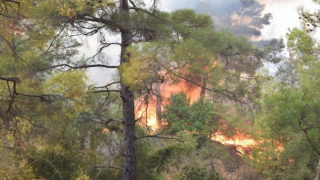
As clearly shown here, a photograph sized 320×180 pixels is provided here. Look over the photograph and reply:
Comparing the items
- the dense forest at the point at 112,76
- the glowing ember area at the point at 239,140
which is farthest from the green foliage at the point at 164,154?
the glowing ember area at the point at 239,140

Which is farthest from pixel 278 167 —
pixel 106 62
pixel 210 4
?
pixel 210 4

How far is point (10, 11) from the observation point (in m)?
4.18

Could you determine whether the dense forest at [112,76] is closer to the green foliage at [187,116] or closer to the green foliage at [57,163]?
the green foliage at [57,163]

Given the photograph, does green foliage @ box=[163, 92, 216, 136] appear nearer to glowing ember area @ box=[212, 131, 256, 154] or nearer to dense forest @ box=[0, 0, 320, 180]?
glowing ember area @ box=[212, 131, 256, 154]

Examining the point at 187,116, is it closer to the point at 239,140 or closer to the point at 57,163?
the point at 239,140

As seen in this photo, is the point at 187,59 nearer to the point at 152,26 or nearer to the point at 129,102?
the point at 152,26

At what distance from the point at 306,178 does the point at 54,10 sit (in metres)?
7.90

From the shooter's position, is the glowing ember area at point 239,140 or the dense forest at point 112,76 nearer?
the dense forest at point 112,76

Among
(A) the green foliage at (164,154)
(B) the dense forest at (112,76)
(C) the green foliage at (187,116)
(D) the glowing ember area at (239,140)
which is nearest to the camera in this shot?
(B) the dense forest at (112,76)

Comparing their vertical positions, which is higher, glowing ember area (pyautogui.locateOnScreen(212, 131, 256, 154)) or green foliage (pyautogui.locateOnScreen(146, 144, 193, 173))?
glowing ember area (pyautogui.locateOnScreen(212, 131, 256, 154))

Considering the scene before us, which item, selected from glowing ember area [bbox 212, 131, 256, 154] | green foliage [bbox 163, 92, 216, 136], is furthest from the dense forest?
glowing ember area [bbox 212, 131, 256, 154]

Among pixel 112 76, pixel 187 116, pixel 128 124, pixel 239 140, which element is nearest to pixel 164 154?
pixel 128 124

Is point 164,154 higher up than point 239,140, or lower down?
lower down

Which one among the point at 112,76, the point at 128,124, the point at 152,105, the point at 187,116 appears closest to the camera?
the point at 128,124
